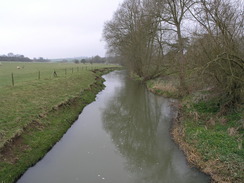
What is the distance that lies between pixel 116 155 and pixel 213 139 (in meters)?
3.83

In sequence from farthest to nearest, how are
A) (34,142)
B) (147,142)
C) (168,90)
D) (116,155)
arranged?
(168,90) → (147,142) → (34,142) → (116,155)

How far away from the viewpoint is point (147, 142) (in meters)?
9.30

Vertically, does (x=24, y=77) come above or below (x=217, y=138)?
below

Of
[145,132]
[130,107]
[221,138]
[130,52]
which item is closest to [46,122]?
[145,132]

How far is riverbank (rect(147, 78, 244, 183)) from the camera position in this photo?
6258mm

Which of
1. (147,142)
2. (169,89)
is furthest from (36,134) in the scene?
(169,89)

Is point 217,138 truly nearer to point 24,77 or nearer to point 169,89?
point 169,89

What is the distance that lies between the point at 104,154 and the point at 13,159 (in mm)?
3192

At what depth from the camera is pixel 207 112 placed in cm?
1095

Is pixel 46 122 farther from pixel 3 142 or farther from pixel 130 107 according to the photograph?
pixel 130 107

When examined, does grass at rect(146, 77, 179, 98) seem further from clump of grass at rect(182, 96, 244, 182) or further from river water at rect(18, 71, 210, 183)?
clump of grass at rect(182, 96, 244, 182)

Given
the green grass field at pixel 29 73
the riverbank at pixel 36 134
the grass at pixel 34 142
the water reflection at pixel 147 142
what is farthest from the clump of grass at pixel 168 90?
the green grass field at pixel 29 73

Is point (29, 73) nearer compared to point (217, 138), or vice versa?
point (217, 138)

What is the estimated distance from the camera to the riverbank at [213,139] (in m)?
6.26
